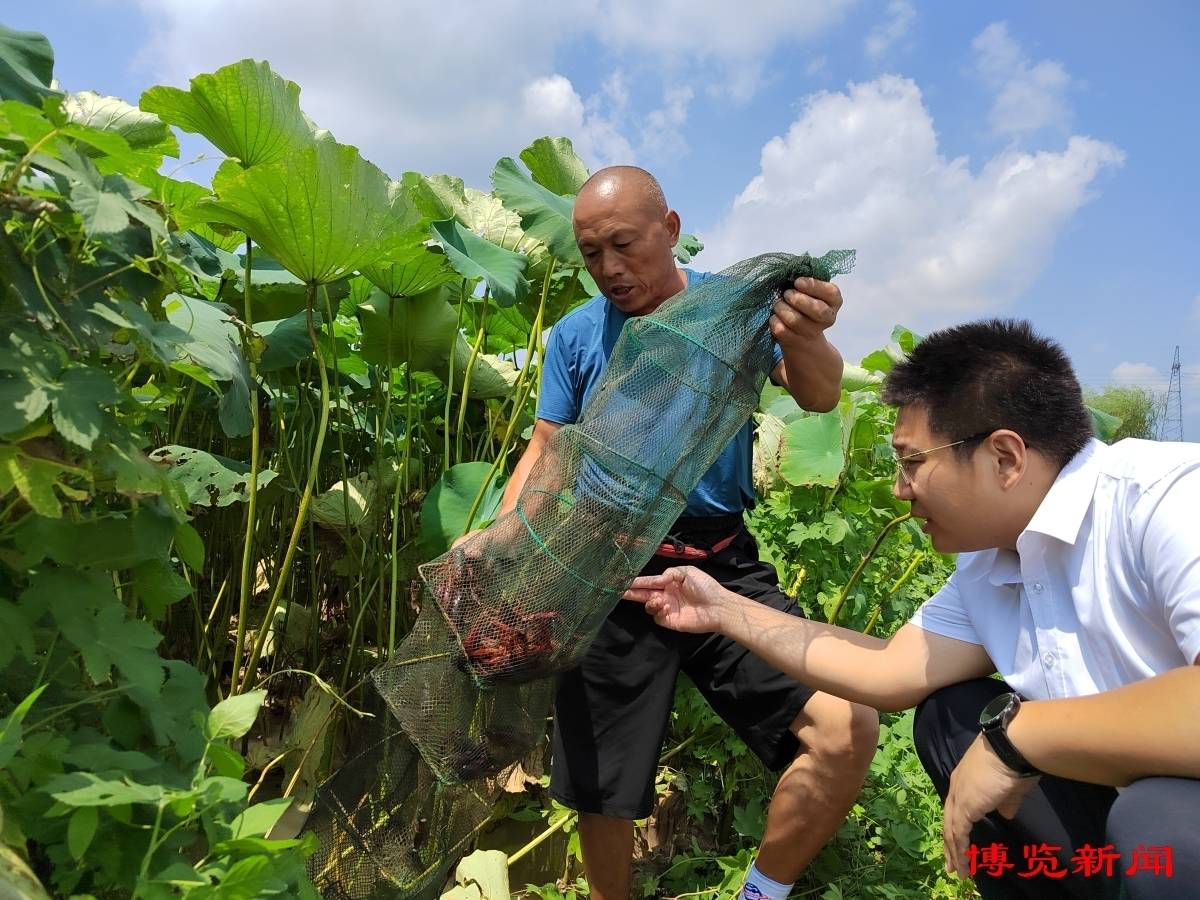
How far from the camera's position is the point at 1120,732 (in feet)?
4.53

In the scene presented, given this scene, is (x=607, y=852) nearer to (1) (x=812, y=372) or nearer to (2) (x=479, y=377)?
(1) (x=812, y=372)

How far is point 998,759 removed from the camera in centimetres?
157

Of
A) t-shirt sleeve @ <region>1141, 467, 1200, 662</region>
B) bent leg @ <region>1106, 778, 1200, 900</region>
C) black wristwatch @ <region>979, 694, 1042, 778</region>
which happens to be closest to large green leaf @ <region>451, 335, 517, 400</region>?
black wristwatch @ <region>979, 694, 1042, 778</region>

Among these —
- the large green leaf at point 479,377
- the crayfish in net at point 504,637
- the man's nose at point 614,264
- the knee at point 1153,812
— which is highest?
the man's nose at point 614,264

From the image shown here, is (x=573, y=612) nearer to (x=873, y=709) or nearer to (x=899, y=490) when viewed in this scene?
(x=899, y=490)

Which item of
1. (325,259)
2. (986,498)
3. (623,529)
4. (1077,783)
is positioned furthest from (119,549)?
(1077,783)

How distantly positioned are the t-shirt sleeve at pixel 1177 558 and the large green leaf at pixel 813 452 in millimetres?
1341

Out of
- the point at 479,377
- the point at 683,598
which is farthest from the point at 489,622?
the point at 479,377

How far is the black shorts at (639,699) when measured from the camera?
2109mm

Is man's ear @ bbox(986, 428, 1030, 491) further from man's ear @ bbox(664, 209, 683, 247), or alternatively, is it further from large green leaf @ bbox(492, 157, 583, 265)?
large green leaf @ bbox(492, 157, 583, 265)

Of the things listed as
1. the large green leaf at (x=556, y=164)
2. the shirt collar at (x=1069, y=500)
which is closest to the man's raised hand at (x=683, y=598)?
the shirt collar at (x=1069, y=500)

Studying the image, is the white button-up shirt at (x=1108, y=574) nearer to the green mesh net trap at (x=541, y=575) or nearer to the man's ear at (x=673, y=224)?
the green mesh net trap at (x=541, y=575)

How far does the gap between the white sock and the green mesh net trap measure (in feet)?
2.26

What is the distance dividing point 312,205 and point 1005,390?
1333mm
